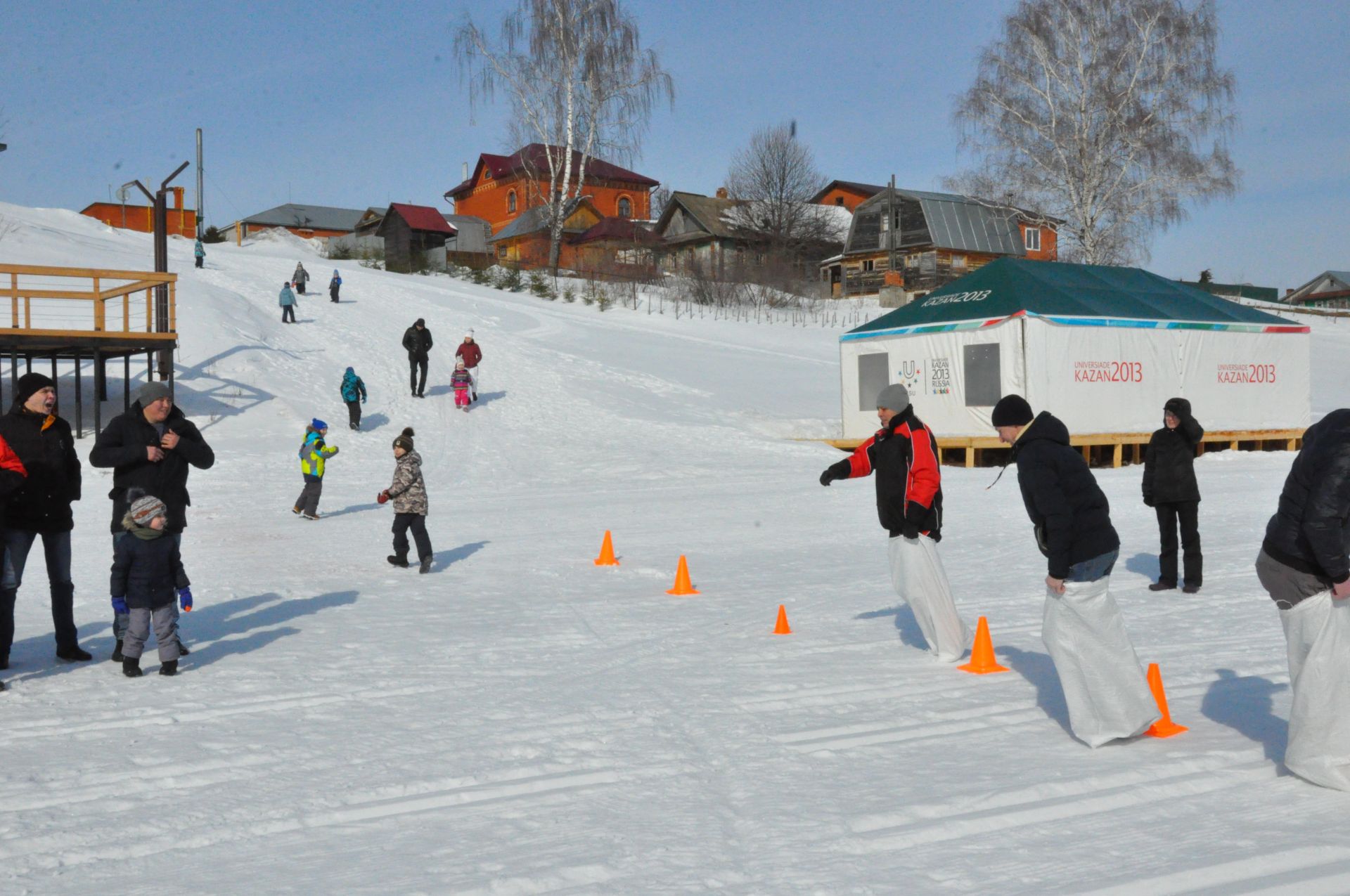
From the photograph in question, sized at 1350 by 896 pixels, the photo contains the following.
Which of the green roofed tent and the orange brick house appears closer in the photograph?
the green roofed tent

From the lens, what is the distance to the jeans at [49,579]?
6336mm

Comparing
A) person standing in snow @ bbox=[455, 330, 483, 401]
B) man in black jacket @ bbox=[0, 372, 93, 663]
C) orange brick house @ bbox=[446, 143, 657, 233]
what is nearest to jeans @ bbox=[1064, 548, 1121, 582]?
man in black jacket @ bbox=[0, 372, 93, 663]

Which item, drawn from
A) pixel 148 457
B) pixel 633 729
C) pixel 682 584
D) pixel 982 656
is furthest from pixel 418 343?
pixel 633 729

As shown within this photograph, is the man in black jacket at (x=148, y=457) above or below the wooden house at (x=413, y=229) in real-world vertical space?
below

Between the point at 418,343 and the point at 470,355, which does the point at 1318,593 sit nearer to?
the point at 470,355

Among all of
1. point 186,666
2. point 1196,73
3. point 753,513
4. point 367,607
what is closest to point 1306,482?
point 186,666

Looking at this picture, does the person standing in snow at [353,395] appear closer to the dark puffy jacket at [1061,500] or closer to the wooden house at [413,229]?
the dark puffy jacket at [1061,500]

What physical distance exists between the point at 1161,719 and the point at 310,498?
1083 cm

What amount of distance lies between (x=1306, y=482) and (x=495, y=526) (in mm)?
10137

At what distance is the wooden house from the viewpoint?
2547 inches

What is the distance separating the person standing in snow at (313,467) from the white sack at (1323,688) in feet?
37.2

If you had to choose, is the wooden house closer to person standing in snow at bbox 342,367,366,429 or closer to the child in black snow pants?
person standing in snow at bbox 342,367,366,429

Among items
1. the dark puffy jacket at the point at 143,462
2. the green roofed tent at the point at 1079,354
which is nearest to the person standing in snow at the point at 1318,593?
the dark puffy jacket at the point at 143,462

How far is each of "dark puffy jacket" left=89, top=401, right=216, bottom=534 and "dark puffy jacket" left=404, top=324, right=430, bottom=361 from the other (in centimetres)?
1722
